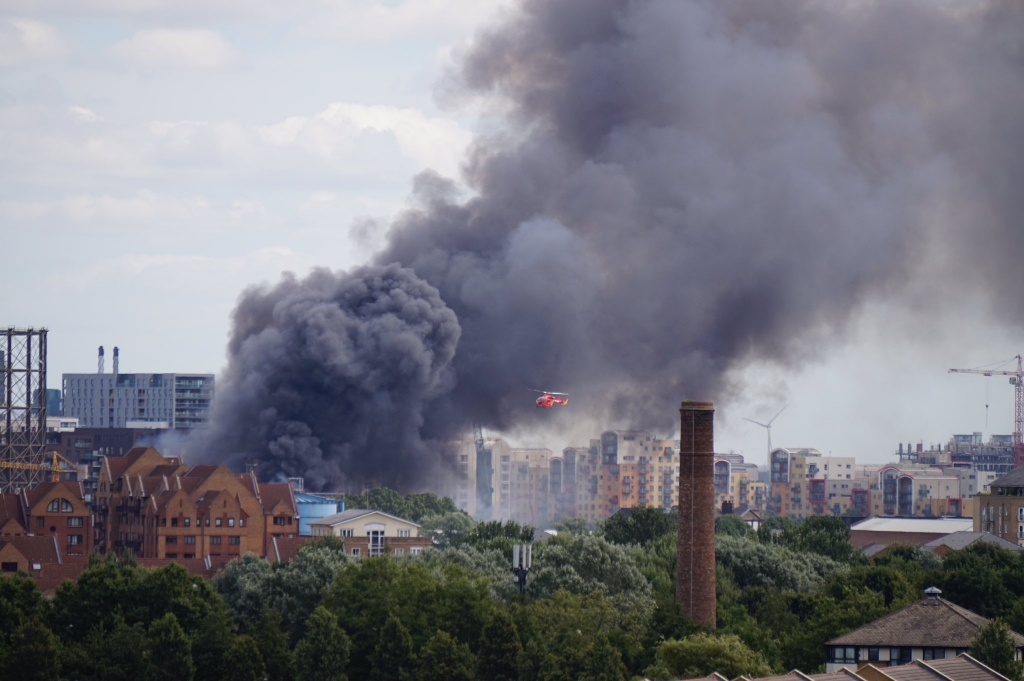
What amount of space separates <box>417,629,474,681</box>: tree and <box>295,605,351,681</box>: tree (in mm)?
2449

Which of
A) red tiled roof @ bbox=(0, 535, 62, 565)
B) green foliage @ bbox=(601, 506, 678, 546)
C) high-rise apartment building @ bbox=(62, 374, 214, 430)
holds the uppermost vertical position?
high-rise apartment building @ bbox=(62, 374, 214, 430)

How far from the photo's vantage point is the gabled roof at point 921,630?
4903 cm

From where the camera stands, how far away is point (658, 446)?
18600 centimetres

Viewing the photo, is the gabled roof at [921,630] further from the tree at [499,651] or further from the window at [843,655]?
the tree at [499,651]

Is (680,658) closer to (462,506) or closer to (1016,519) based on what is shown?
(1016,519)

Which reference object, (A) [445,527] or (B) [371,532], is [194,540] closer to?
(B) [371,532]

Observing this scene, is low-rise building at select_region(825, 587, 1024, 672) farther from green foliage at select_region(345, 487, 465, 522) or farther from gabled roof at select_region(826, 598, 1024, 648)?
green foliage at select_region(345, 487, 465, 522)

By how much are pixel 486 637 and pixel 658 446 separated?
135m

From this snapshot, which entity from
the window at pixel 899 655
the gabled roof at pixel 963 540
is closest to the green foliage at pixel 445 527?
the gabled roof at pixel 963 540

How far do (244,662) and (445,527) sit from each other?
50.6 metres

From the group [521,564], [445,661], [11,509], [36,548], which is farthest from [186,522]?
[445,661]

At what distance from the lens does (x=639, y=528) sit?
305ft

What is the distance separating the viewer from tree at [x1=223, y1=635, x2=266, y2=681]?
51969 millimetres

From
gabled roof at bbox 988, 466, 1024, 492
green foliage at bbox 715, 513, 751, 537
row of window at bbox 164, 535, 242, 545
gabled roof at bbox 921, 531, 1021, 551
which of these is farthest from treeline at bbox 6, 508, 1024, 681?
green foliage at bbox 715, 513, 751, 537
